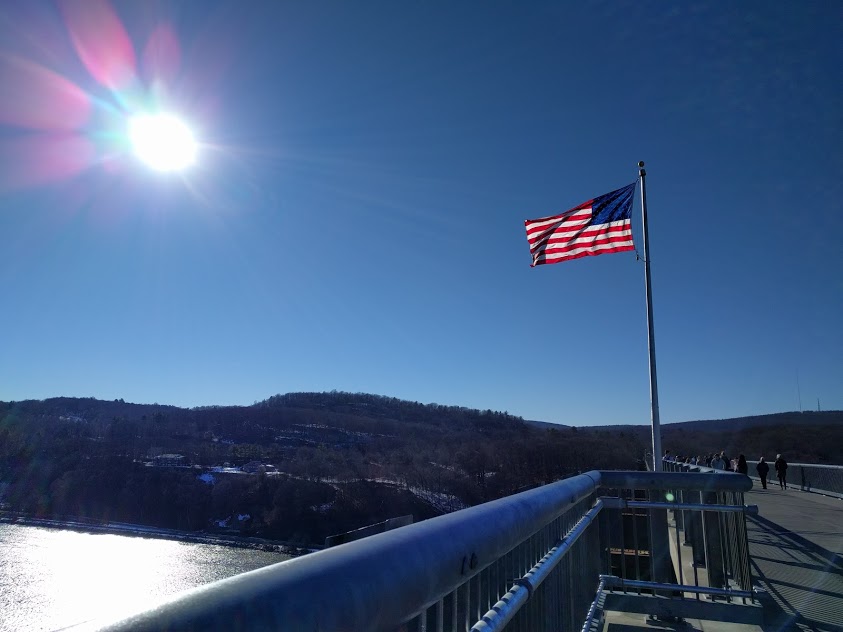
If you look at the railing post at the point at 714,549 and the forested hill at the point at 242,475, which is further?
the forested hill at the point at 242,475

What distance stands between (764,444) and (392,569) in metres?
99.5

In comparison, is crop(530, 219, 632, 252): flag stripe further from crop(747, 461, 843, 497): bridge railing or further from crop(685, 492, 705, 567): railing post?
crop(747, 461, 843, 497): bridge railing

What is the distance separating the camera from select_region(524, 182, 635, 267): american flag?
14.5m

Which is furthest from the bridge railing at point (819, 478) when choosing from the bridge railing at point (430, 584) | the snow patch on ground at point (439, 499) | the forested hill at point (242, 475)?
the snow patch on ground at point (439, 499)

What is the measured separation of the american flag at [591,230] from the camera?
14516 mm

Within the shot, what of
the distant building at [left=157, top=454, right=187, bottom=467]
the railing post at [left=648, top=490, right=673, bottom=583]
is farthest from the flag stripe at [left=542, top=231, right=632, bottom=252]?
the distant building at [left=157, top=454, right=187, bottom=467]

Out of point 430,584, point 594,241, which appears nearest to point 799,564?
point 594,241

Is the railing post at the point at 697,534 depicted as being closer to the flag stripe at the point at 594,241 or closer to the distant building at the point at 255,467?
the flag stripe at the point at 594,241

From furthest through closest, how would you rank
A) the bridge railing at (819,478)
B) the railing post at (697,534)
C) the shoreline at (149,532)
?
the shoreline at (149,532)
the bridge railing at (819,478)
the railing post at (697,534)

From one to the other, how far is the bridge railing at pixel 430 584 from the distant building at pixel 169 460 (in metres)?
139

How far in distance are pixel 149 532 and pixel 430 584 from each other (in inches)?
4170

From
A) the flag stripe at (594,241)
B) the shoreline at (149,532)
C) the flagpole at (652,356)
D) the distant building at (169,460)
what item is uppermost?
the flag stripe at (594,241)

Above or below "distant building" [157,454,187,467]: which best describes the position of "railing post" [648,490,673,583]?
above

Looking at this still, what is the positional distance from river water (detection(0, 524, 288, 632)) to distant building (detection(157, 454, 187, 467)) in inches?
1743
